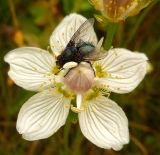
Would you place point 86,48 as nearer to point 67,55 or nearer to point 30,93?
point 67,55

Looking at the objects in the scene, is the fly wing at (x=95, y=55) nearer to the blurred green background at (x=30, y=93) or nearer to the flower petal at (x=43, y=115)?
the flower petal at (x=43, y=115)

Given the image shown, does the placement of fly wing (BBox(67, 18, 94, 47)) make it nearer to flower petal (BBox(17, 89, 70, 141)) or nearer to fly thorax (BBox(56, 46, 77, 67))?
fly thorax (BBox(56, 46, 77, 67))

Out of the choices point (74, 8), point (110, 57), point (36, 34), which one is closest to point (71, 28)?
point (110, 57)

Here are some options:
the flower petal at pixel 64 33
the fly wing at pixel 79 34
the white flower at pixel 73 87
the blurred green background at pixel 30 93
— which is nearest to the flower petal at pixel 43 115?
the white flower at pixel 73 87

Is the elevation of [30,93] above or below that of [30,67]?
below

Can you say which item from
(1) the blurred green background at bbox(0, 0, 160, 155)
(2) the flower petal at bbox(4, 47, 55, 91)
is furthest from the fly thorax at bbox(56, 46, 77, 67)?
(1) the blurred green background at bbox(0, 0, 160, 155)

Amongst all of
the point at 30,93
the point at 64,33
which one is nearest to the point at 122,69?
the point at 64,33

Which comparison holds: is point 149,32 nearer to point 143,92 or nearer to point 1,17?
point 143,92
